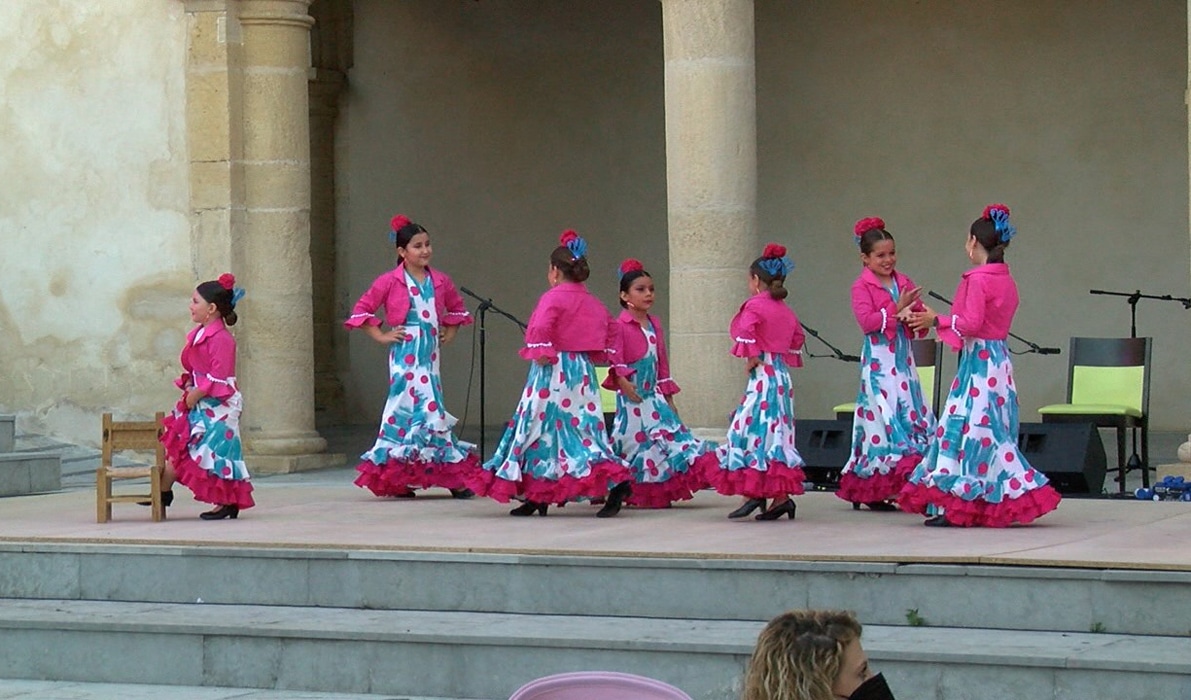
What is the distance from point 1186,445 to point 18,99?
7942mm

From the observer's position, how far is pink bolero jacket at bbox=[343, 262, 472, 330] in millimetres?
10938

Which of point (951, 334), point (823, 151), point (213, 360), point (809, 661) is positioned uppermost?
point (823, 151)

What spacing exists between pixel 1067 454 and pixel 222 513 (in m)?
4.26

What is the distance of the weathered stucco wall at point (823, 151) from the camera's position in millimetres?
15539

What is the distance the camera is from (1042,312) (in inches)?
623

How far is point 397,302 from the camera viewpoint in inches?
437

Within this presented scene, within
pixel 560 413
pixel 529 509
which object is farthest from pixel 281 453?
pixel 560 413

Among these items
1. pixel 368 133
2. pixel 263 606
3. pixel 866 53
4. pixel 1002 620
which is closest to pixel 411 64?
pixel 368 133

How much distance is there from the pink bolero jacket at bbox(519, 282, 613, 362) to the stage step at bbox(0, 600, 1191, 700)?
83.7 inches

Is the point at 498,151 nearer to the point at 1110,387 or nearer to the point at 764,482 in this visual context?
the point at 1110,387

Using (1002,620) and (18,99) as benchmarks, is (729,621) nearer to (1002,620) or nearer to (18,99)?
(1002,620)

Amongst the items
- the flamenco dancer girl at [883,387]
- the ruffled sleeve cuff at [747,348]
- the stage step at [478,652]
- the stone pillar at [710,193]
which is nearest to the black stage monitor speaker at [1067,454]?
the flamenco dancer girl at [883,387]

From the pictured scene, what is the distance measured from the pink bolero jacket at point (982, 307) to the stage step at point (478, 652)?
195 cm

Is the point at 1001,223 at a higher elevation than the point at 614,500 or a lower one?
higher
